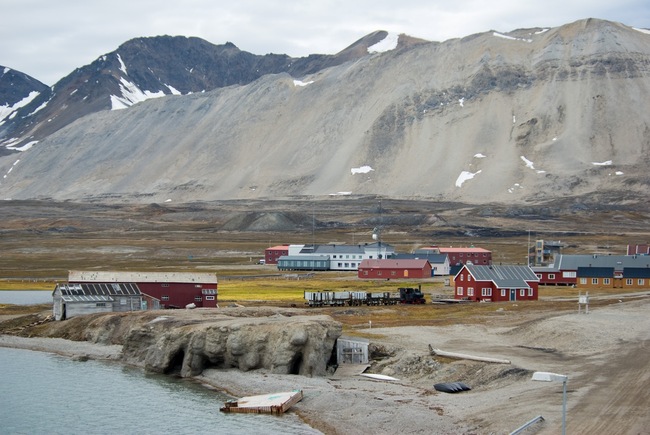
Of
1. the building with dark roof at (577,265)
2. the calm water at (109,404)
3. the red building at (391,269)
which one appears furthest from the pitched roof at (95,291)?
the building with dark roof at (577,265)

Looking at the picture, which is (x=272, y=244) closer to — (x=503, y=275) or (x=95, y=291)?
(x=503, y=275)

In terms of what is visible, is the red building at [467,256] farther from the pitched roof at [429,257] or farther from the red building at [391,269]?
the red building at [391,269]

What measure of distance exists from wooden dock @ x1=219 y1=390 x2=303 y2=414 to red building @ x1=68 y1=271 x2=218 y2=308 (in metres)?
28.5

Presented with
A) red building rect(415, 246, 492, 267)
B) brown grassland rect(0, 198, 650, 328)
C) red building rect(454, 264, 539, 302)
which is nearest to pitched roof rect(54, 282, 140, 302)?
brown grassland rect(0, 198, 650, 328)

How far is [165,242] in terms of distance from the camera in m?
167

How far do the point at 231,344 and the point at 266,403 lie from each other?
8739 millimetres

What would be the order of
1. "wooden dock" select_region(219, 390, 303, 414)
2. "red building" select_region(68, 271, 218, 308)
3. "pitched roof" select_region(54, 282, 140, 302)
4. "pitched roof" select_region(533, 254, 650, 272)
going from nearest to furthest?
"wooden dock" select_region(219, 390, 303, 414) → "pitched roof" select_region(54, 282, 140, 302) → "red building" select_region(68, 271, 218, 308) → "pitched roof" select_region(533, 254, 650, 272)

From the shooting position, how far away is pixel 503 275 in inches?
3095

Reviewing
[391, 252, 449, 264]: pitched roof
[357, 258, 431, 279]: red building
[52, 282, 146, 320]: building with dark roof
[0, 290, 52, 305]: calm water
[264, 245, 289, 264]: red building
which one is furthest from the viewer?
[264, 245, 289, 264]: red building

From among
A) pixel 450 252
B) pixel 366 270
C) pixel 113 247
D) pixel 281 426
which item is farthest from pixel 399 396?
pixel 113 247

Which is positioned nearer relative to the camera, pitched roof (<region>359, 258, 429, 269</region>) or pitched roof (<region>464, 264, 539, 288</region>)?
pitched roof (<region>464, 264, 539, 288</region>)

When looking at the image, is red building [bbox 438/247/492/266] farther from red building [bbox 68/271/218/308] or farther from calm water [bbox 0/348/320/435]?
calm water [bbox 0/348/320/435]

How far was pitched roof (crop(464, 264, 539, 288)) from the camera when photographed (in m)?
77.8

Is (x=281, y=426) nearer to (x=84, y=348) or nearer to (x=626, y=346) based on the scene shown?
(x=626, y=346)
